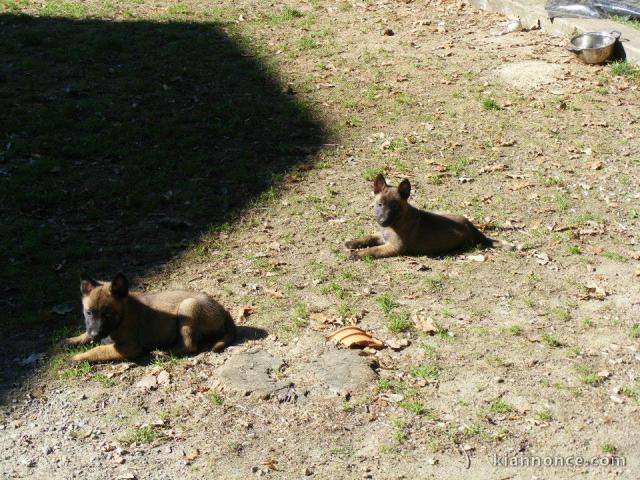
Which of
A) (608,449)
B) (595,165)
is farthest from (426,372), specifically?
(595,165)

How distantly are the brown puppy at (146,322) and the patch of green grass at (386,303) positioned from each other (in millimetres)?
1376

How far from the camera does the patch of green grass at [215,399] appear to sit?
6234 mm

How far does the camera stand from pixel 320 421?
6.03m

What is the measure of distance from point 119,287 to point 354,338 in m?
1.90

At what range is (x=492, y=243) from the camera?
8.66m

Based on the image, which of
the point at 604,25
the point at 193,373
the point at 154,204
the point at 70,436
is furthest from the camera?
the point at 604,25

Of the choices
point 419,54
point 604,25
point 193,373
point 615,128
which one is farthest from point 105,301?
point 604,25

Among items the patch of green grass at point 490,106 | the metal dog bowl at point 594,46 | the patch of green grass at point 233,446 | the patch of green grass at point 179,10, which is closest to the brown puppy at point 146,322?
the patch of green grass at point 233,446

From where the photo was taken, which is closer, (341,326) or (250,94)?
(341,326)

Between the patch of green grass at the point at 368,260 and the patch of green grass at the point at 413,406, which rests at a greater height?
the patch of green grass at the point at 368,260

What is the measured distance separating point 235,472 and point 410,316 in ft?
7.77

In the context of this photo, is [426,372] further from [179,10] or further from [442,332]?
[179,10]

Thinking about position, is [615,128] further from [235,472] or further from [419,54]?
[235,472]

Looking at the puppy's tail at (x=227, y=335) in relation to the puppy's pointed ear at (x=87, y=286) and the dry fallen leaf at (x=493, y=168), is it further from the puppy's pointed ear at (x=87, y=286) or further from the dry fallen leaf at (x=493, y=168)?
the dry fallen leaf at (x=493, y=168)
